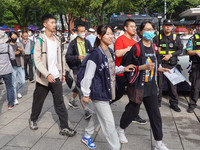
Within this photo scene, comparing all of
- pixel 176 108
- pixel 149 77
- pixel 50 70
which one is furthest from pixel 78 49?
pixel 176 108

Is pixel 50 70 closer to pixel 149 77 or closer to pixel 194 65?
pixel 149 77

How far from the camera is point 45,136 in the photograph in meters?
3.90

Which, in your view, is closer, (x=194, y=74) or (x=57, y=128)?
(x=57, y=128)

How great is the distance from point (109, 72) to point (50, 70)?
1217mm

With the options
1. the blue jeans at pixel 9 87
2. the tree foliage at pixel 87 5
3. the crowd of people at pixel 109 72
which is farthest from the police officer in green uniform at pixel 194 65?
the tree foliage at pixel 87 5

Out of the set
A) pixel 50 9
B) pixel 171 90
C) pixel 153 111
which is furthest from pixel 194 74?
pixel 50 9

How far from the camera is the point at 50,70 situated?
12.6 feet

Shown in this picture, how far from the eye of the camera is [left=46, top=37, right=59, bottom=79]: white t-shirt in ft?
12.5

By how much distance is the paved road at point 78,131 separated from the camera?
3.54 metres

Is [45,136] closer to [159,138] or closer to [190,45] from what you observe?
[159,138]

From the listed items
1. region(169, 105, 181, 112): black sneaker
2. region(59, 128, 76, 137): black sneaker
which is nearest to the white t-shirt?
region(59, 128, 76, 137): black sneaker

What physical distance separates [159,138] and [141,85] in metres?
0.78

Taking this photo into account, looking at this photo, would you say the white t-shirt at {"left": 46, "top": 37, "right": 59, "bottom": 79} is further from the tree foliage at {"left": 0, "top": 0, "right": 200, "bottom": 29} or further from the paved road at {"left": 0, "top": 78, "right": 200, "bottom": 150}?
the tree foliage at {"left": 0, "top": 0, "right": 200, "bottom": 29}

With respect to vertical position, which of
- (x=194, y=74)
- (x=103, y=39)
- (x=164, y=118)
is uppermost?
(x=103, y=39)
